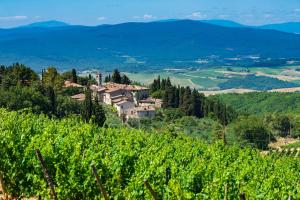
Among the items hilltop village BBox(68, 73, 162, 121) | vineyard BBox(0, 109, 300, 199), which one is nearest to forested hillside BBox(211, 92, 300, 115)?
hilltop village BBox(68, 73, 162, 121)

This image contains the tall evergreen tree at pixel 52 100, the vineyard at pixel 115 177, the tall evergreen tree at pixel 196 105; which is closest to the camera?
the vineyard at pixel 115 177

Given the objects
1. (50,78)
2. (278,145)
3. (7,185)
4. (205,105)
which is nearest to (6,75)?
(50,78)

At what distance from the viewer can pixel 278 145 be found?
67.7m

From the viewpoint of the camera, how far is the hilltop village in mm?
65812

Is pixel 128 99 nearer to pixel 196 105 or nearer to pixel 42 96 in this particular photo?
pixel 196 105

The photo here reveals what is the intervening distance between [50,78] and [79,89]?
5.10 metres

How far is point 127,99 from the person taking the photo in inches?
2822

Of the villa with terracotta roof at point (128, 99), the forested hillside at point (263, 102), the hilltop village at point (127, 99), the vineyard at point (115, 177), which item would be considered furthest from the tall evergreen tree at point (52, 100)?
the forested hillside at point (263, 102)

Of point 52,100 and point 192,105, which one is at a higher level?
point 52,100

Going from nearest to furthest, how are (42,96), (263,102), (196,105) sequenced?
(42,96) < (196,105) < (263,102)

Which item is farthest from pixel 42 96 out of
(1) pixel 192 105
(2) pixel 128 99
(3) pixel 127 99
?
(1) pixel 192 105

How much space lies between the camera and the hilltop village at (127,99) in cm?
6581

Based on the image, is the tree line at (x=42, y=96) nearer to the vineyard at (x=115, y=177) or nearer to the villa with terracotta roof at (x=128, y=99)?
the villa with terracotta roof at (x=128, y=99)

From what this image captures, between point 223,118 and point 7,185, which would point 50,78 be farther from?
point 7,185
